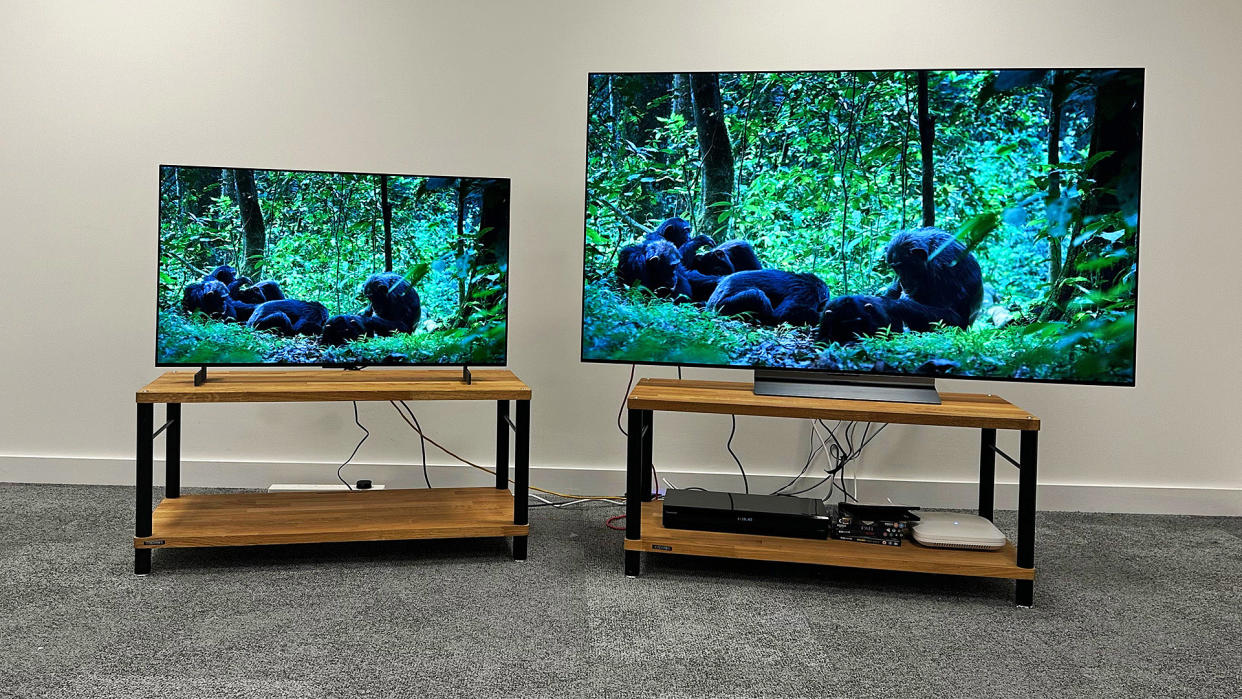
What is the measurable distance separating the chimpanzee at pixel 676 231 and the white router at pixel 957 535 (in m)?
1.07

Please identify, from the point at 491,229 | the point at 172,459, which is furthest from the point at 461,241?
the point at 172,459

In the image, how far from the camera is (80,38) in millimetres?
3334

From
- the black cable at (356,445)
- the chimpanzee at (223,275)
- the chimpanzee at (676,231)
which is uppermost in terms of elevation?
the chimpanzee at (676,231)

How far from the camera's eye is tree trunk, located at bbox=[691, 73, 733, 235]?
2592 millimetres

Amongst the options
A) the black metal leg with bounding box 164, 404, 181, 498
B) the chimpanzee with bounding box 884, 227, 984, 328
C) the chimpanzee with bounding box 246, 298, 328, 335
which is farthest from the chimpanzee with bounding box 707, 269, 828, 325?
the black metal leg with bounding box 164, 404, 181, 498

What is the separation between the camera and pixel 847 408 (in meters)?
2.40

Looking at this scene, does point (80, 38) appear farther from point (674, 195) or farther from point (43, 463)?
point (674, 195)

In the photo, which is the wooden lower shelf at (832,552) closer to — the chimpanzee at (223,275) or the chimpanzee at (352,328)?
the chimpanzee at (352,328)

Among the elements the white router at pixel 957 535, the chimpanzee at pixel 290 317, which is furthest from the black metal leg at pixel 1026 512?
the chimpanzee at pixel 290 317

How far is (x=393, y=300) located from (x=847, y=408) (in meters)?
1.37

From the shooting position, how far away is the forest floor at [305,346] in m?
2.53

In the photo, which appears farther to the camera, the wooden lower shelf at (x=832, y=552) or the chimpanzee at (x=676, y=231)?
the chimpanzee at (x=676, y=231)

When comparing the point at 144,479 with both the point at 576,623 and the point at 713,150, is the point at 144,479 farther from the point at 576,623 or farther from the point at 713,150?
the point at 713,150

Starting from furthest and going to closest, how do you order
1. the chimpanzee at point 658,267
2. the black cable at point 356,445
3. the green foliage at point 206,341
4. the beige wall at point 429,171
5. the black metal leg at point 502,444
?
the black cable at point 356,445 < the beige wall at point 429,171 < the black metal leg at point 502,444 < the chimpanzee at point 658,267 < the green foliage at point 206,341
